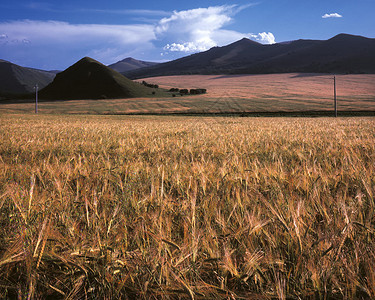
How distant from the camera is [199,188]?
1.79 m

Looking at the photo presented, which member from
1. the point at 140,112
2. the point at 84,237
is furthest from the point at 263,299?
the point at 140,112

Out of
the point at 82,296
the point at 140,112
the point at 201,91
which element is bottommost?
the point at 82,296

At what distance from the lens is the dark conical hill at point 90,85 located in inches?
3829

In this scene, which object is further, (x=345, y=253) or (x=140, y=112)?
(x=140, y=112)

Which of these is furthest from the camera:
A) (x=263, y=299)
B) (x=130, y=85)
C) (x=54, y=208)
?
(x=130, y=85)

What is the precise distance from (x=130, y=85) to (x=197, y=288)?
10782 cm

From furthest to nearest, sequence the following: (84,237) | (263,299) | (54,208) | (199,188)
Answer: (199,188)
(54,208)
(84,237)
(263,299)

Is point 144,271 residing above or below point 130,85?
below

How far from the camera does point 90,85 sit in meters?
108

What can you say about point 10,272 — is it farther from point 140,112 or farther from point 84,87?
point 84,87

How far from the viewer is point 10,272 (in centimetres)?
91

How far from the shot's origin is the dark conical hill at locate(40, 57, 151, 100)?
97.2 metres

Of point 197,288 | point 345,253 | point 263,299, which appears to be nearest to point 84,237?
point 197,288

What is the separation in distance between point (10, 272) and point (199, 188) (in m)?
1.16
